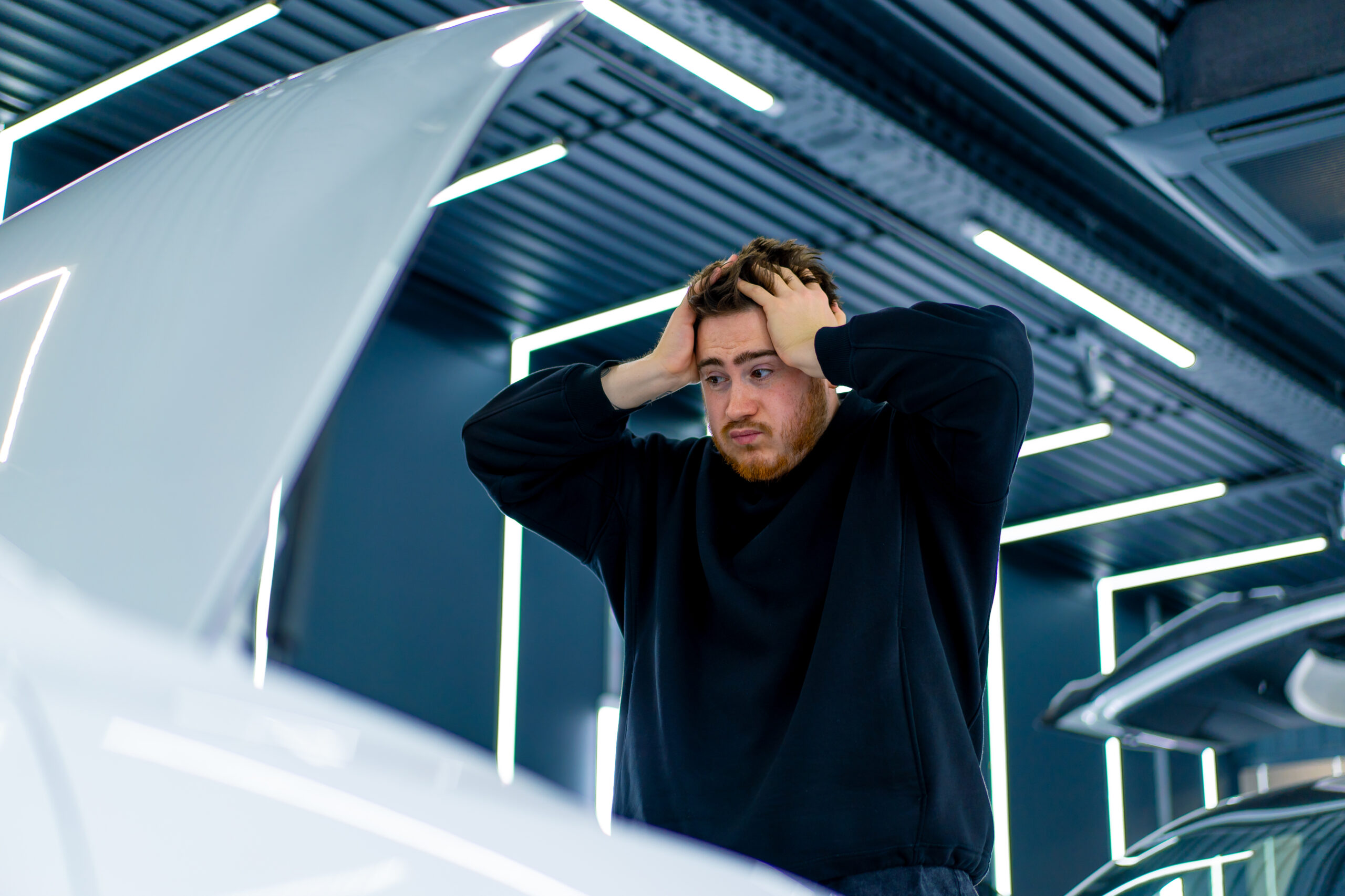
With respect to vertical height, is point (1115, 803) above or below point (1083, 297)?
below

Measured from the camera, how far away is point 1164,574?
1149 centimetres

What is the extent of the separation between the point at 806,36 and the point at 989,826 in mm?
3694

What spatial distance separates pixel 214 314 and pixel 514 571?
6.00 metres

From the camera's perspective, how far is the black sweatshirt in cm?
127

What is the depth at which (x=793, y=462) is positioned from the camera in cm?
152

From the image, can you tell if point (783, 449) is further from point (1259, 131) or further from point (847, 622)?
point (1259, 131)

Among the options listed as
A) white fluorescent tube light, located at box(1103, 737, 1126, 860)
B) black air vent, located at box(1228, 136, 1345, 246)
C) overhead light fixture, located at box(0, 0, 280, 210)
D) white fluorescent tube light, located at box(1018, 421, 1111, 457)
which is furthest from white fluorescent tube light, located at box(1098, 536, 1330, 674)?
overhead light fixture, located at box(0, 0, 280, 210)

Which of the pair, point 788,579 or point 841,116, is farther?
point 841,116

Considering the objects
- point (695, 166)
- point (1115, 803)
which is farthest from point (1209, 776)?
point (695, 166)

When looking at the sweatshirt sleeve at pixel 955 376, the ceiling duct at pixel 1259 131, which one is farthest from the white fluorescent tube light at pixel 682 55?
the sweatshirt sleeve at pixel 955 376

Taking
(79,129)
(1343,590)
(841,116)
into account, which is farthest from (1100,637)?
(1343,590)

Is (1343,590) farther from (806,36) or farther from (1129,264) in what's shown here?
(1129,264)

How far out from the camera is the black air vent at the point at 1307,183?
11.7 ft

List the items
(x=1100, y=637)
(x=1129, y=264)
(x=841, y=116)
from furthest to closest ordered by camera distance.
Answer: (x=1100, y=637) < (x=1129, y=264) < (x=841, y=116)
